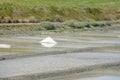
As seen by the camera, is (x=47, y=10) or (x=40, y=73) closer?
(x=40, y=73)

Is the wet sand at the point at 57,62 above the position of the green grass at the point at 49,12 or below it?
above

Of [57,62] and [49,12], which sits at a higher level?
[57,62]

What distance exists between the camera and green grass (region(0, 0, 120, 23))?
143 ft

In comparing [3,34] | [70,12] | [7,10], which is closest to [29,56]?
[3,34]

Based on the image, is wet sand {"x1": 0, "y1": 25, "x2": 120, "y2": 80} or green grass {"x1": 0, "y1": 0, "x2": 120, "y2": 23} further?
green grass {"x1": 0, "y1": 0, "x2": 120, "y2": 23}

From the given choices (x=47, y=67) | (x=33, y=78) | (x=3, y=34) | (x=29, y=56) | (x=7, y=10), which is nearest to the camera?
(x=33, y=78)

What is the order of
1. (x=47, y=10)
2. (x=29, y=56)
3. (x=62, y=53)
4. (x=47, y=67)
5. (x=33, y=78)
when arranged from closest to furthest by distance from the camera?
(x=33, y=78)
(x=47, y=67)
(x=29, y=56)
(x=62, y=53)
(x=47, y=10)

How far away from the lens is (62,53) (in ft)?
71.4

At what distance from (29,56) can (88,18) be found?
33395 millimetres

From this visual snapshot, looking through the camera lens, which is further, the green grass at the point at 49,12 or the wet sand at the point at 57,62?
the green grass at the point at 49,12

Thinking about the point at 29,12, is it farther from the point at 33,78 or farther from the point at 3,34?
the point at 33,78

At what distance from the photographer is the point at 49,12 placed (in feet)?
160

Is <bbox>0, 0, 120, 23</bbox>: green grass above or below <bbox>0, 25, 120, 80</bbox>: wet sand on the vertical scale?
below

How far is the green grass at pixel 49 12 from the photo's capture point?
143 ft
